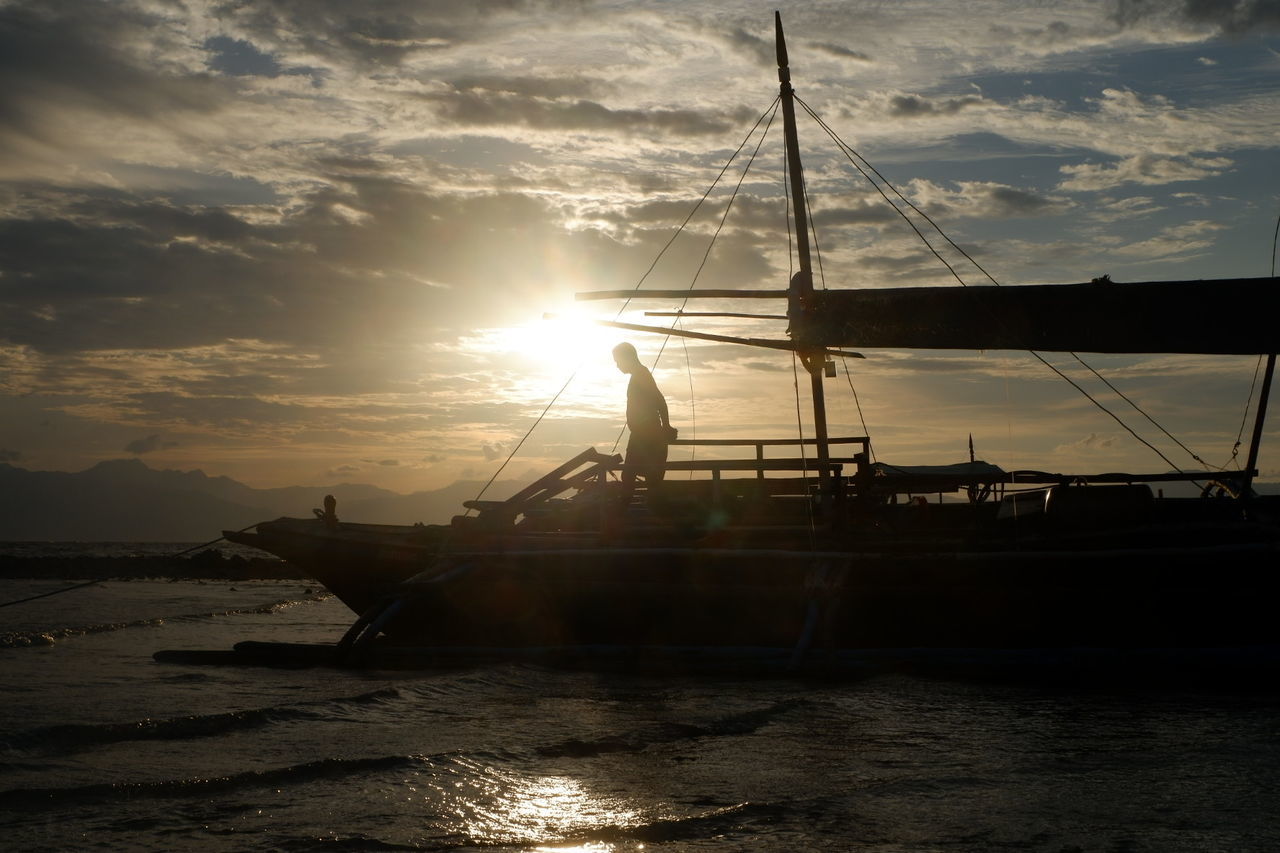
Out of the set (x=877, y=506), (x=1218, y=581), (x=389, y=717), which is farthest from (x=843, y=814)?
(x=877, y=506)

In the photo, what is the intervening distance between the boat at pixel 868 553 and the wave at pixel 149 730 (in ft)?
12.7

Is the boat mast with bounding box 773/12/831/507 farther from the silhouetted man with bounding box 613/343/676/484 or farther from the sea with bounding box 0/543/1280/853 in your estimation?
the sea with bounding box 0/543/1280/853

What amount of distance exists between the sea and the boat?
1044 millimetres

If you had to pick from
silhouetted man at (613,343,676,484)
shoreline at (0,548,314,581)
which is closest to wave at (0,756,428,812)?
silhouetted man at (613,343,676,484)

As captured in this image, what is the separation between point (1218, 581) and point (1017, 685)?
287 centimetres

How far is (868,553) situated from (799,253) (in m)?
6.51

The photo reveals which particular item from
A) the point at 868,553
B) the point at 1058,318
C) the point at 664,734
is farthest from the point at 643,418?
the point at 664,734

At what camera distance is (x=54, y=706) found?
9.71 m

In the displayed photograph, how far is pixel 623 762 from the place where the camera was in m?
7.52

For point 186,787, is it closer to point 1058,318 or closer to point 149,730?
point 149,730

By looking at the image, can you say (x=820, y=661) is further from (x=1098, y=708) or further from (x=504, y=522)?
(x=504, y=522)

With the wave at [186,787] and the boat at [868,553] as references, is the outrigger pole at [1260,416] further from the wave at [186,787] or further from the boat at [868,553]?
the wave at [186,787]

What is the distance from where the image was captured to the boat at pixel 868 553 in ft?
41.0

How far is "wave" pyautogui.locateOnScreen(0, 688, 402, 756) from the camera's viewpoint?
8070 millimetres
